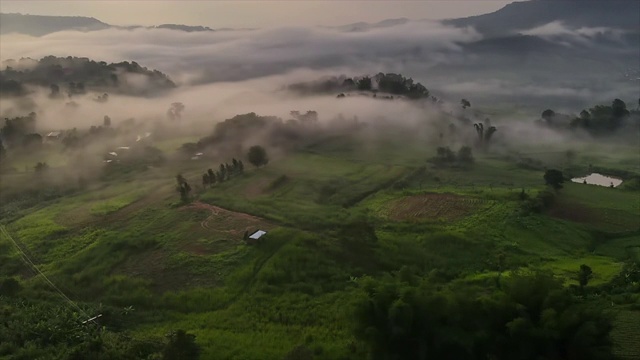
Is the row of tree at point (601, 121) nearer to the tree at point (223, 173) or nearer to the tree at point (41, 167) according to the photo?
the tree at point (223, 173)

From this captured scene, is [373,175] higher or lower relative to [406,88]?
lower

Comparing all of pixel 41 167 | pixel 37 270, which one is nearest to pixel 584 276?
pixel 37 270

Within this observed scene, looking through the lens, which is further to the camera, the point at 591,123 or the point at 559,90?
the point at 559,90

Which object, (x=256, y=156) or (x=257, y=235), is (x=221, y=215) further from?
(x=256, y=156)

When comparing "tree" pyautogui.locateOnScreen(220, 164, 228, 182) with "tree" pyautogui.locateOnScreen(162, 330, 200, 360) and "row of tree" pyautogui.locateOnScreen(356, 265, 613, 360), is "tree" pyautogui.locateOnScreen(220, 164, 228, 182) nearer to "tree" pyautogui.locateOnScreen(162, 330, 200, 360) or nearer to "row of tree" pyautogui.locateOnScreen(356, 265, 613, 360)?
"tree" pyautogui.locateOnScreen(162, 330, 200, 360)

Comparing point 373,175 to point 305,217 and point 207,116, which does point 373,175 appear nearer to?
point 305,217

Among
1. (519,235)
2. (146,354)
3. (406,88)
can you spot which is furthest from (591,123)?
(146,354)
